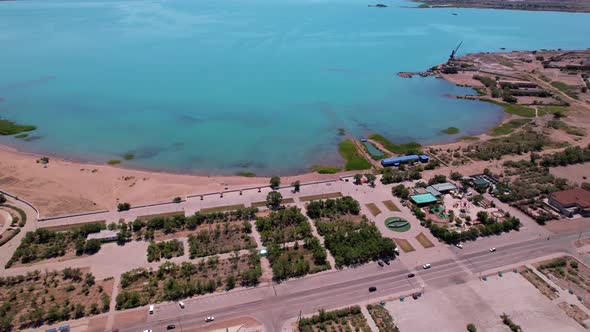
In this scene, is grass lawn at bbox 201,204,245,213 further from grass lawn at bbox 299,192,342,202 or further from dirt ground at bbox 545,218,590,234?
dirt ground at bbox 545,218,590,234

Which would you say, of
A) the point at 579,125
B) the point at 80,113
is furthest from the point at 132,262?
the point at 579,125

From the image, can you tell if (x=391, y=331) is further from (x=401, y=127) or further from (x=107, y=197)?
(x=401, y=127)

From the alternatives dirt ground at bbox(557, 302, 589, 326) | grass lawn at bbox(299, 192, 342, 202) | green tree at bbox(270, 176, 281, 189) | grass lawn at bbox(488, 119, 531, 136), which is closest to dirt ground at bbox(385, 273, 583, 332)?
dirt ground at bbox(557, 302, 589, 326)

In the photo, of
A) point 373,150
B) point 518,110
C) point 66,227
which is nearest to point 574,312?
point 373,150

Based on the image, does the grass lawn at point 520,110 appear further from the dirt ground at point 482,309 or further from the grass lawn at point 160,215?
the grass lawn at point 160,215

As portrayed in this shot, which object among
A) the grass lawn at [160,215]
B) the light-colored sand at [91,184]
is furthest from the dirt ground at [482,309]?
the grass lawn at [160,215]

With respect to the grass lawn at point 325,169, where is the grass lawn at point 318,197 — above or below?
below

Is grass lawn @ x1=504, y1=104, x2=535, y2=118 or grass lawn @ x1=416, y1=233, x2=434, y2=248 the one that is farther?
grass lawn @ x1=504, y1=104, x2=535, y2=118
